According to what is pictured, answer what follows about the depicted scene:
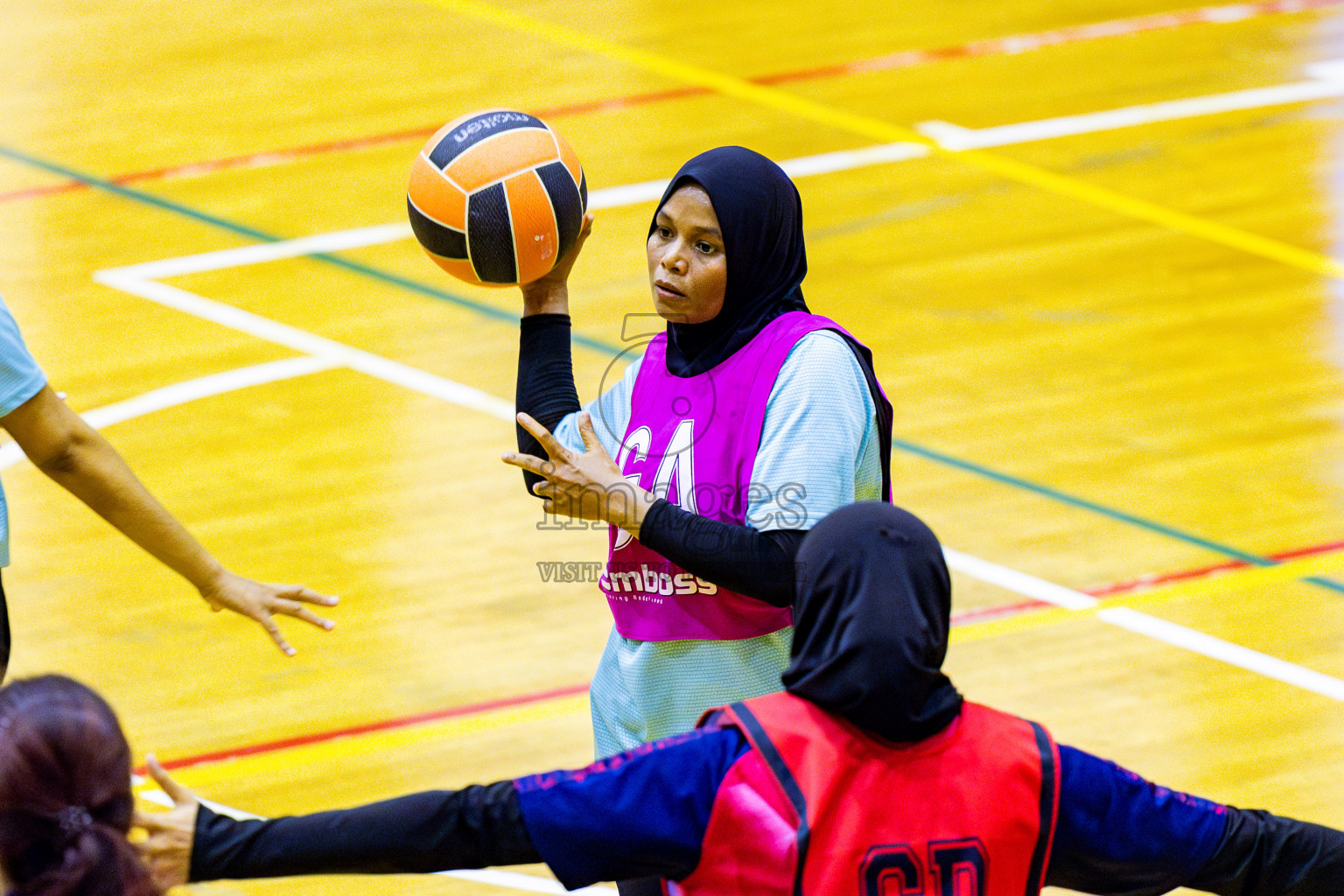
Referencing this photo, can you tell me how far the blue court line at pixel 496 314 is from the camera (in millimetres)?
5727

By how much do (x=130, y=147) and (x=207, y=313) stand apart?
1.79 meters

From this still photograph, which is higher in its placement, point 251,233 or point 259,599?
point 259,599

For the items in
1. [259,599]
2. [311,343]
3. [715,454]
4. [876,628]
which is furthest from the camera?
[311,343]

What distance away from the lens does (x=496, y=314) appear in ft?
23.4

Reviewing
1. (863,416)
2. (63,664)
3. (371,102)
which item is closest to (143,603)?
(63,664)

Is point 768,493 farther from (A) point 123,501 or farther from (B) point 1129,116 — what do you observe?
(B) point 1129,116

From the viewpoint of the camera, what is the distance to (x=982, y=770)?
238 cm

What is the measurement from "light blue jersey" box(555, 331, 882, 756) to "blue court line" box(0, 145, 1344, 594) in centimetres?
287

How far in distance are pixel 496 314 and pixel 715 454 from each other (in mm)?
4176

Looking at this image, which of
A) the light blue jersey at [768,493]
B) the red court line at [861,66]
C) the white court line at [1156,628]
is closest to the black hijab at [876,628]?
the light blue jersey at [768,493]

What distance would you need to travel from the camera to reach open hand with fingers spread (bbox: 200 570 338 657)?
339 centimetres

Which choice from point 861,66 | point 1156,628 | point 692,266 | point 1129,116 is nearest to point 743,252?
point 692,266

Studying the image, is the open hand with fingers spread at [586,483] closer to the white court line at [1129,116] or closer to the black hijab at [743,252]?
the black hijab at [743,252]

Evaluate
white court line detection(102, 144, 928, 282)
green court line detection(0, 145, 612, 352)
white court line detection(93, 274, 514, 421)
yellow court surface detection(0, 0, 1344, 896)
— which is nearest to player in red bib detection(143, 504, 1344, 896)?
yellow court surface detection(0, 0, 1344, 896)
